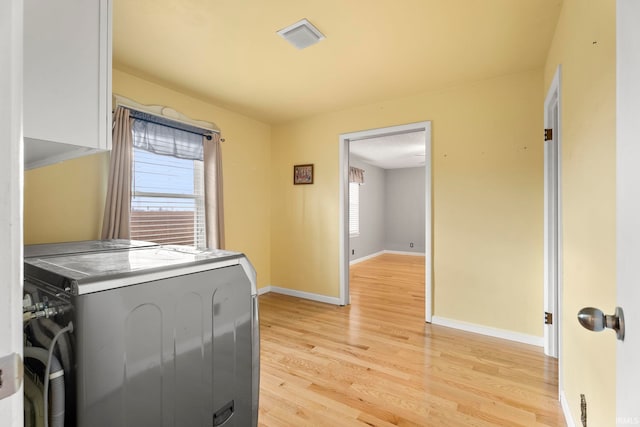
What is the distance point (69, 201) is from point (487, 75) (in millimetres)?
3605

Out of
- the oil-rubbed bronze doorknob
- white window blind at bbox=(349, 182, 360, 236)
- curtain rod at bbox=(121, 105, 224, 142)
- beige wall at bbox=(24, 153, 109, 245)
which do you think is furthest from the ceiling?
white window blind at bbox=(349, 182, 360, 236)

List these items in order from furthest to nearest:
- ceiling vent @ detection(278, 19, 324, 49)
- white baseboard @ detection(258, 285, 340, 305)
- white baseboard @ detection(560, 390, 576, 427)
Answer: white baseboard @ detection(258, 285, 340, 305)
ceiling vent @ detection(278, 19, 324, 49)
white baseboard @ detection(560, 390, 576, 427)

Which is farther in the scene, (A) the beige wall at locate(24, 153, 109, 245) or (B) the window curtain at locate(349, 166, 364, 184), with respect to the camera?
(B) the window curtain at locate(349, 166, 364, 184)

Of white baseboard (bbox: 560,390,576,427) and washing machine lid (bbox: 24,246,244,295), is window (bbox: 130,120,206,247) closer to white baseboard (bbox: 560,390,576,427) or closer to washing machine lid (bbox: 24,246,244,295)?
washing machine lid (bbox: 24,246,244,295)

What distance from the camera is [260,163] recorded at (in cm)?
397

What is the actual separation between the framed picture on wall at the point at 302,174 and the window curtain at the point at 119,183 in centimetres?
191

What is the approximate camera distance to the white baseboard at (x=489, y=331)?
2535mm

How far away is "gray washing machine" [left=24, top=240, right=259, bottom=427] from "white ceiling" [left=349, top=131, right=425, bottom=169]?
11.1ft

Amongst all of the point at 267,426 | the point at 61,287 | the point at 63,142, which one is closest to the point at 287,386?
the point at 267,426

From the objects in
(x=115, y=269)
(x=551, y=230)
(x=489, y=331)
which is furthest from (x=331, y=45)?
(x=489, y=331)

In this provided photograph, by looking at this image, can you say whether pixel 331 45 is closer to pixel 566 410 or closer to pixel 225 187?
pixel 225 187

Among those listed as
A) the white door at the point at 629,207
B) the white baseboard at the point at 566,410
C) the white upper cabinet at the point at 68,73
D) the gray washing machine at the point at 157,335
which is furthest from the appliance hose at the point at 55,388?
the white baseboard at the point at 566,410

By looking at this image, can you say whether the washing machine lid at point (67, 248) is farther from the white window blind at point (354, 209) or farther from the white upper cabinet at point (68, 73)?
the white window blind at point (354, 209)

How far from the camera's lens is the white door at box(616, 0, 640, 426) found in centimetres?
57
